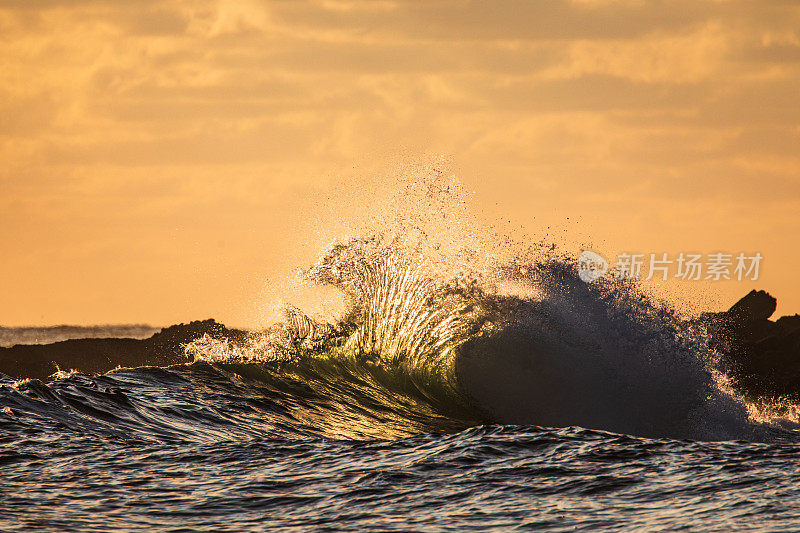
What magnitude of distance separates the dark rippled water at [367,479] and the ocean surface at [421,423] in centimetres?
3

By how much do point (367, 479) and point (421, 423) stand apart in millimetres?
5726

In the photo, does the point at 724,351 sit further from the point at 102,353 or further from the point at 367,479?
the point at 367,479

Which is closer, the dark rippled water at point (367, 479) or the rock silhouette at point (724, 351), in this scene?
the dark rippled water at point (367, 479)

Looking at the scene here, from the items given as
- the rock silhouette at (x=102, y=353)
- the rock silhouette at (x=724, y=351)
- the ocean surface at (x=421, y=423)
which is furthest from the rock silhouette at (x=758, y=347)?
the rock silhouette at (x=102, y=353)

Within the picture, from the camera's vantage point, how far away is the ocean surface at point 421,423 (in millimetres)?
6949

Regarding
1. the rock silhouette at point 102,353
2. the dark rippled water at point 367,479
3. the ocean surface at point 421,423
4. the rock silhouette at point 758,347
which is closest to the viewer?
the dark rippled water at point 367,479

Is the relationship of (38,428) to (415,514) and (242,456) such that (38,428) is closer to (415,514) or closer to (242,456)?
(242,456)

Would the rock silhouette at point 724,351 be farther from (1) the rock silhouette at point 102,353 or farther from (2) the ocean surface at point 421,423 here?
(2) the ocean surface at point 421,423

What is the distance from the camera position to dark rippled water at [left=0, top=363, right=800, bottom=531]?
21.9 feet

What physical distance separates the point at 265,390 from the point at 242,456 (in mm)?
5597

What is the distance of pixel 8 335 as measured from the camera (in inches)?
2689

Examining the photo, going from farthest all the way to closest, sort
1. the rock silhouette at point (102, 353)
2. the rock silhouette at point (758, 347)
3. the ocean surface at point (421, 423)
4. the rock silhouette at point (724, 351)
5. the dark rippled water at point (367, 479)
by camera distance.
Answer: the rock silhouette at point (758, 347) → the rock silhouette at point (724, 351) → the rock silhouette at point (102, 353) → the ocean surface at point (421, 423) → the dark rippled water at point (367, 479)

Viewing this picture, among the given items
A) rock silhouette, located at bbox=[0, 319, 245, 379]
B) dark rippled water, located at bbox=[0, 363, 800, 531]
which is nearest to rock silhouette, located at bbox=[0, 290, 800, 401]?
rock silhouette, located at bbox=[0, 319, 245, 379]

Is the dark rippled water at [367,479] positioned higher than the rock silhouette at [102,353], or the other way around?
Result: the rock silhouette at [102,353]
